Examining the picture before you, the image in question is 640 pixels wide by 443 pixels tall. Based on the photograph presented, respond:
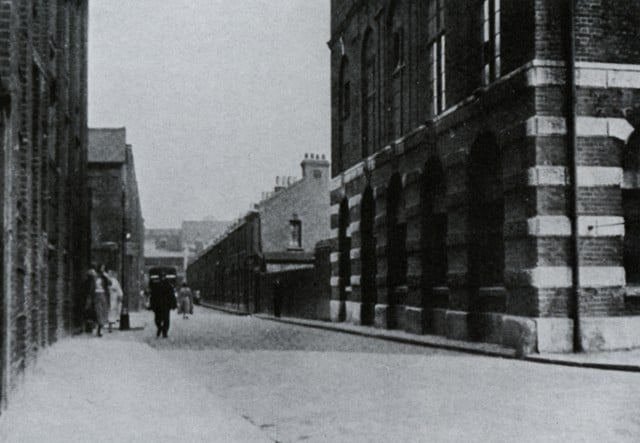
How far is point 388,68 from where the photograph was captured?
25.2 metres

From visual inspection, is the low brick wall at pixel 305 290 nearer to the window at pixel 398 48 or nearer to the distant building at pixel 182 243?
the window at pixel 398 48

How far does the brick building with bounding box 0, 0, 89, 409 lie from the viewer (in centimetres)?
831

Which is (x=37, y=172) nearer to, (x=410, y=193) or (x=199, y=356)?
(x=199, y=356)

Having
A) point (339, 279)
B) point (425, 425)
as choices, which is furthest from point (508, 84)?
point (339, 279)

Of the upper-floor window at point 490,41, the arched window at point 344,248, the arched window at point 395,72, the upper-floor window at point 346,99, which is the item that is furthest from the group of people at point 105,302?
the upper-floor window at point 346,99

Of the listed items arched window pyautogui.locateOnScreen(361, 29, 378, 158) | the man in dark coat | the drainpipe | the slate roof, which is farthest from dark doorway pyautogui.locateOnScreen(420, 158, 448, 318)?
the slate roof

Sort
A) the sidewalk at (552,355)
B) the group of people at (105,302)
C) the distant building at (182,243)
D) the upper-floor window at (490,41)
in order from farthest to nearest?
the distant building at (182,243) → the group of people at (105,302) → the upper-floor window at (490,41) → the sidewalk at (552,355)

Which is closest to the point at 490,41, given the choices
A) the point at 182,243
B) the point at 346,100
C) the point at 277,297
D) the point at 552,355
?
the point at 552,355

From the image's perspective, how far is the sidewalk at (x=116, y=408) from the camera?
7176 millimetres

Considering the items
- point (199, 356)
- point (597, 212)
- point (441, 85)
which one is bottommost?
point (199, 356)

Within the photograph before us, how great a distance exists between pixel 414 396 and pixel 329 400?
0.95 m

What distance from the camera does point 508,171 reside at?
16422 mm

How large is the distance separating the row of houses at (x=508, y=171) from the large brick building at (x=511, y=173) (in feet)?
0.09

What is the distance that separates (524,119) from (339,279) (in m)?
14.8
